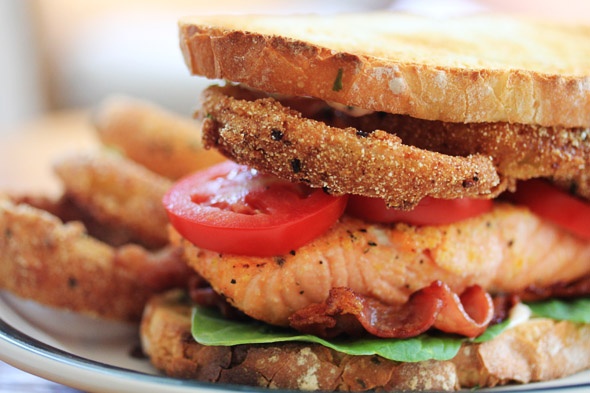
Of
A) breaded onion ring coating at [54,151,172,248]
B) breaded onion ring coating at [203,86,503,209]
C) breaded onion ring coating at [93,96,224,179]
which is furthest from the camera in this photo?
breaded onion ring coating at [93,96,224,179]

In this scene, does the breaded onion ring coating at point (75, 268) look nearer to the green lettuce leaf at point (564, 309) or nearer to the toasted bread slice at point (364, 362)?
the toasted bread slice at point (364, 362)

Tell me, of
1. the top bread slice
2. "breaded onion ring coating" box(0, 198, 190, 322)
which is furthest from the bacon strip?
"breaded onion ring coating" box(0, 198, 190, 322)

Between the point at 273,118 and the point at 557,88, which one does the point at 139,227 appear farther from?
the point at 557,88

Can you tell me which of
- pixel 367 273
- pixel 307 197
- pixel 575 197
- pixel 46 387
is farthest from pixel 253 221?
pixel 575 197

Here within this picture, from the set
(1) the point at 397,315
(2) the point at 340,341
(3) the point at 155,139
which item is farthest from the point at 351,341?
(3) the point at 155,139

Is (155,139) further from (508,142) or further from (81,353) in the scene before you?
(508,142)

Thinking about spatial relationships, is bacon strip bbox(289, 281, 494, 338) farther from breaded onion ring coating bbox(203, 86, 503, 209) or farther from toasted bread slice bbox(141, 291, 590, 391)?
breaded onion ring coating bbox(203, 86, 503, 209)
